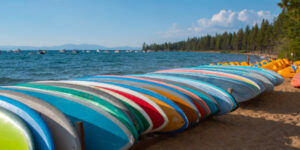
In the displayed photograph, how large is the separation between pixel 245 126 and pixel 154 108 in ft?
7.06

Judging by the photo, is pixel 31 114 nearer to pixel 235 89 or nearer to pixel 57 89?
pixel 57 89

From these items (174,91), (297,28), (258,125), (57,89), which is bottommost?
(258,125)

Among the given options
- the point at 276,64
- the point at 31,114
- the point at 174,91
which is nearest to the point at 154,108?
the point at 174,91

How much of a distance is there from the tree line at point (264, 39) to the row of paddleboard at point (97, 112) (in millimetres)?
11015

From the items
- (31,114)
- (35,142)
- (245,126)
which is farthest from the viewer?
(245,126)

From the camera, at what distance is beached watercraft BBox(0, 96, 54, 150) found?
166 centimetres

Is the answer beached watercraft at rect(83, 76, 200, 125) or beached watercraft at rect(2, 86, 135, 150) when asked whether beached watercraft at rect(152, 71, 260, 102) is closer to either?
beached watercraft at rect(83, 76, 200, 125)

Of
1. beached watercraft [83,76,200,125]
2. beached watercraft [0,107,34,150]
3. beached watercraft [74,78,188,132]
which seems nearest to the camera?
beached watercraft [0,107,34,150]

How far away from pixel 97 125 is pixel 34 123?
21.9 inches

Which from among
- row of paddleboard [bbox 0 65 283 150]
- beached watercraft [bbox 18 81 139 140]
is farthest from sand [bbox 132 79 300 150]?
beached watercraft [bbox 18 81 139 140]

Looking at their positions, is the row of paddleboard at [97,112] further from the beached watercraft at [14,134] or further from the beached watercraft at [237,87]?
the beached watercraft at [237,87]

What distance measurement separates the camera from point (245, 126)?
4.01 meters

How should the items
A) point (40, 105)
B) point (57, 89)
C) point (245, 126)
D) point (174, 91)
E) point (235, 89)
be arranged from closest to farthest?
point (40, 105) → point (57, 89) → point (174, 91) → point (245, 126) → point (235, 89)

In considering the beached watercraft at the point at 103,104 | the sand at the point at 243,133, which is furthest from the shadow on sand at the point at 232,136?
the beached watercraft at the point at 103,104
